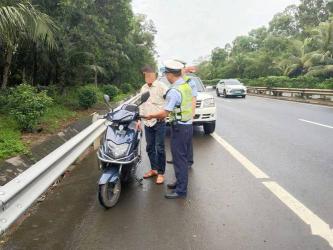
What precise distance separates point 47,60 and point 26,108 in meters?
7.56

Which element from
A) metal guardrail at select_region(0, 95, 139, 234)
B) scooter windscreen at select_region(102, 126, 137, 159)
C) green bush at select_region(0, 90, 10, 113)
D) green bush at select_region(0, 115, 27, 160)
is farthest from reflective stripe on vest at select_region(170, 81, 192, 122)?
green bush at select_region(0, 90, 10, 113)

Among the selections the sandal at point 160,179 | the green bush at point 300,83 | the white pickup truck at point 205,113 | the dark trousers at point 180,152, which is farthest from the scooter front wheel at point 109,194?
the green bush at point 300,83

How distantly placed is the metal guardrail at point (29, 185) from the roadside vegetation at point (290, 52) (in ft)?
77.9

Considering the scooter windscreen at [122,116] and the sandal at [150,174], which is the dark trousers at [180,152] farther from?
the sandal at [150,174]

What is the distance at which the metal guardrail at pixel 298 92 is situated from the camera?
2388 centimetres

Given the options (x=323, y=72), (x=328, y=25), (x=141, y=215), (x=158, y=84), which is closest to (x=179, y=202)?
(x=141, y=215)

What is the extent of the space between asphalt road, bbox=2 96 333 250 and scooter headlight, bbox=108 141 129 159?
0.63 meters

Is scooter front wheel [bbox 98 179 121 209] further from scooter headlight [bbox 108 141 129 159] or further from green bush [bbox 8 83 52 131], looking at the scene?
green bush [bbox 8 83 52 131]

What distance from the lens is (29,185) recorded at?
3.98 m

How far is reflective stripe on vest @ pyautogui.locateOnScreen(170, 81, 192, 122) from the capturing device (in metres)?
5.43

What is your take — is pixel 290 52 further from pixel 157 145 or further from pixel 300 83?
pixel 157 145

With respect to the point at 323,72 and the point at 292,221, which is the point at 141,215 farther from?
the point at 323,72

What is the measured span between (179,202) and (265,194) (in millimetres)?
1214

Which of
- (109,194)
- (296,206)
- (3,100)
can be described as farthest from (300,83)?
(109,194)
